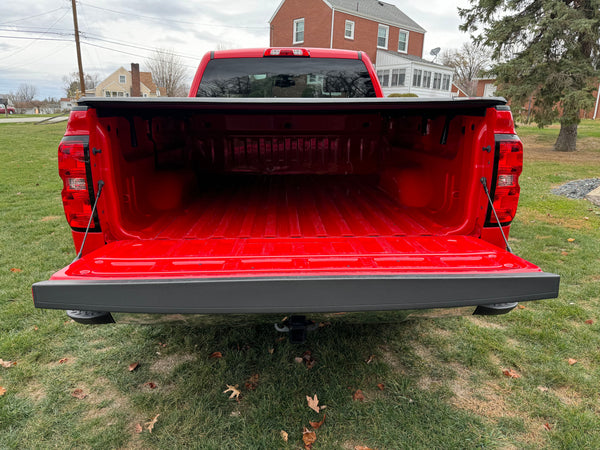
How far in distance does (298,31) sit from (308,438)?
37131mm

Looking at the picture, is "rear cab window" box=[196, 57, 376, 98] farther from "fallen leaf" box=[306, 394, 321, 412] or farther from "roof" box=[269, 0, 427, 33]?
"roof" box=[269, 0, 427, 33]

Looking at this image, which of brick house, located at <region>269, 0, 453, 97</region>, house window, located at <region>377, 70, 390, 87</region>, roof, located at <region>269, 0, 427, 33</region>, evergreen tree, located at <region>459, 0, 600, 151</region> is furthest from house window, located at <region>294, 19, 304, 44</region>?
evergreen tree, located at <region>459, 0, 600, 151</region>

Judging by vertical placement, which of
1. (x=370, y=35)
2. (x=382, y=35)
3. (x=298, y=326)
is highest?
(x=382, y=35)

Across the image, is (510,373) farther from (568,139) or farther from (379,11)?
(379,11)

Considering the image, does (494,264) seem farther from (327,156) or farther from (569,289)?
(327,156)

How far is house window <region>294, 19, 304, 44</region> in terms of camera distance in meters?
34.8

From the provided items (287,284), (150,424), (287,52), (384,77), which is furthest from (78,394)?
(384,77)

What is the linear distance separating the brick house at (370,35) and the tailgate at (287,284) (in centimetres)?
3436

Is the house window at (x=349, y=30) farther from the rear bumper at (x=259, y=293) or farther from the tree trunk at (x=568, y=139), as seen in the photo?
the rear bumper at (x=259, y=293)

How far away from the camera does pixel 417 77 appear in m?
34.9

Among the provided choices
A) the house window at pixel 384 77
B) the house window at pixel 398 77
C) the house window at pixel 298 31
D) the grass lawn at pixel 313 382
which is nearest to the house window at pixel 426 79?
the house window at pixel 398 77

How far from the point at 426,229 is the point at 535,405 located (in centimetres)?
129

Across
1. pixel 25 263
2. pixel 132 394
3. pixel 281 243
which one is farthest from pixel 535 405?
pixel 25 263

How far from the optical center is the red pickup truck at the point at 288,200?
6.34ft
